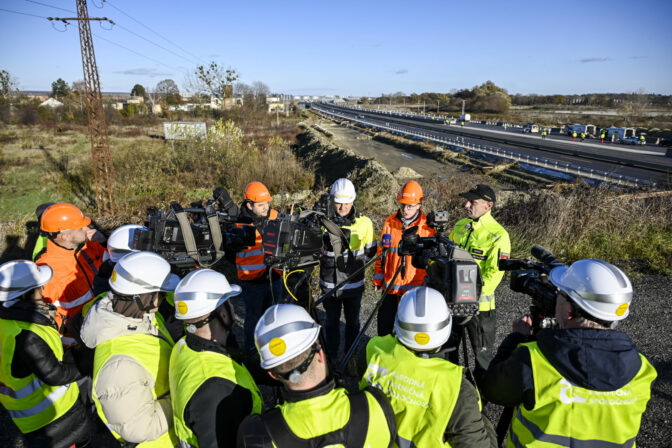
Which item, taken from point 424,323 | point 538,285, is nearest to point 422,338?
point 424,323

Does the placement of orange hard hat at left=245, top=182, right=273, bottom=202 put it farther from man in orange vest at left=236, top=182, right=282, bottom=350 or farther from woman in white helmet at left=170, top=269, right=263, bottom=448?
woman in white helmet at left=170, top=269, right=263, bottom=448

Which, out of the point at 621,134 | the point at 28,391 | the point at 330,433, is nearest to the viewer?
the point at 330,433

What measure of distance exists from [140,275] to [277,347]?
3.98 feet

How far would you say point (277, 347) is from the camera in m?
1.72

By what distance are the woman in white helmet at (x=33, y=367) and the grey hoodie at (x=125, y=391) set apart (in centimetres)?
54

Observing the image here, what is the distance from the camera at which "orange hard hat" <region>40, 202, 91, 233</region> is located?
3498 millimetres

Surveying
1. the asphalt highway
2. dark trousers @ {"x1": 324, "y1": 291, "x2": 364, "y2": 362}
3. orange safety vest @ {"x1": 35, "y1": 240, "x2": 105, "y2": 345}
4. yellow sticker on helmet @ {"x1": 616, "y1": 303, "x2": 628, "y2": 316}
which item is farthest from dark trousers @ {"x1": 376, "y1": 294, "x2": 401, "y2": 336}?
the asphalt highway

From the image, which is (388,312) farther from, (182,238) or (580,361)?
(580,361)

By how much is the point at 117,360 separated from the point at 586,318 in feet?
8.62

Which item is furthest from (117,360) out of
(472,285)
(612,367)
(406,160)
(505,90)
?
(505,90)

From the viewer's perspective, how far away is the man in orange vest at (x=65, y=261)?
346 centimetres

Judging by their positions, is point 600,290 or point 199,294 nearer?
point 600,290

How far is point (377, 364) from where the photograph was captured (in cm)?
210

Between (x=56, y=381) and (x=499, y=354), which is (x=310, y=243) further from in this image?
(x=56, y=381)
